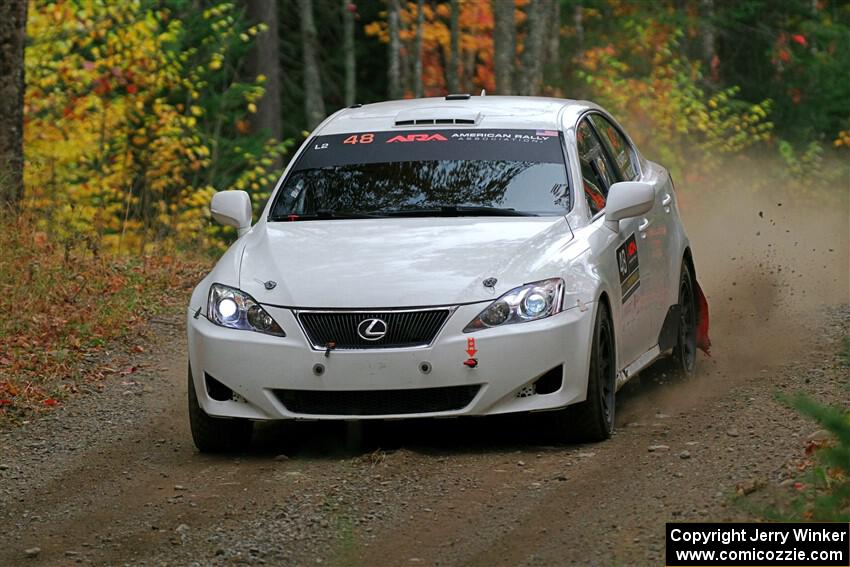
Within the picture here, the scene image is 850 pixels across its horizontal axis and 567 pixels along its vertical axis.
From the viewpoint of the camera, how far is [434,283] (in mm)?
7961

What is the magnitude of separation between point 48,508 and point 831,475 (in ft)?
11.9

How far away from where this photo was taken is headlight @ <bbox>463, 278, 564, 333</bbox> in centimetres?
789

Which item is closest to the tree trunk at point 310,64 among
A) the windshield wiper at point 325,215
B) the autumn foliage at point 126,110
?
the autumn foliage at point 126,110

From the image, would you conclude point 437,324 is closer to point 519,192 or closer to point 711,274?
point 519,192

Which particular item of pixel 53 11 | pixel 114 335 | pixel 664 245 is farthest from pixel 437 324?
pixel 53 11

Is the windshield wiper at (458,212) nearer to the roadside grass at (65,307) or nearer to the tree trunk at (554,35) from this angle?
the roadside grass at (65,307)

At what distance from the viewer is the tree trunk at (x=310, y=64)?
121ft

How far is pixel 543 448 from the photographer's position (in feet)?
27.2

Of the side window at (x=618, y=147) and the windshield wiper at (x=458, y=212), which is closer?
the windshield wiper at (x=458, y=212)

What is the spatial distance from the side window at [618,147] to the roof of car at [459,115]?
24cm

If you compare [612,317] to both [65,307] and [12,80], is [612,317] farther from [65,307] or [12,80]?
[12,80]

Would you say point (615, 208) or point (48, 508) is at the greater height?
point (615, 208)

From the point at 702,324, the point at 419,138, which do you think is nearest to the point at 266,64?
the point at 702,324

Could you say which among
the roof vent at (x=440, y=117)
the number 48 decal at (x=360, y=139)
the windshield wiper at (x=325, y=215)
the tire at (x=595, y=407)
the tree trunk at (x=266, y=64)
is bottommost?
the tree trunk at (x=266, y=64)
